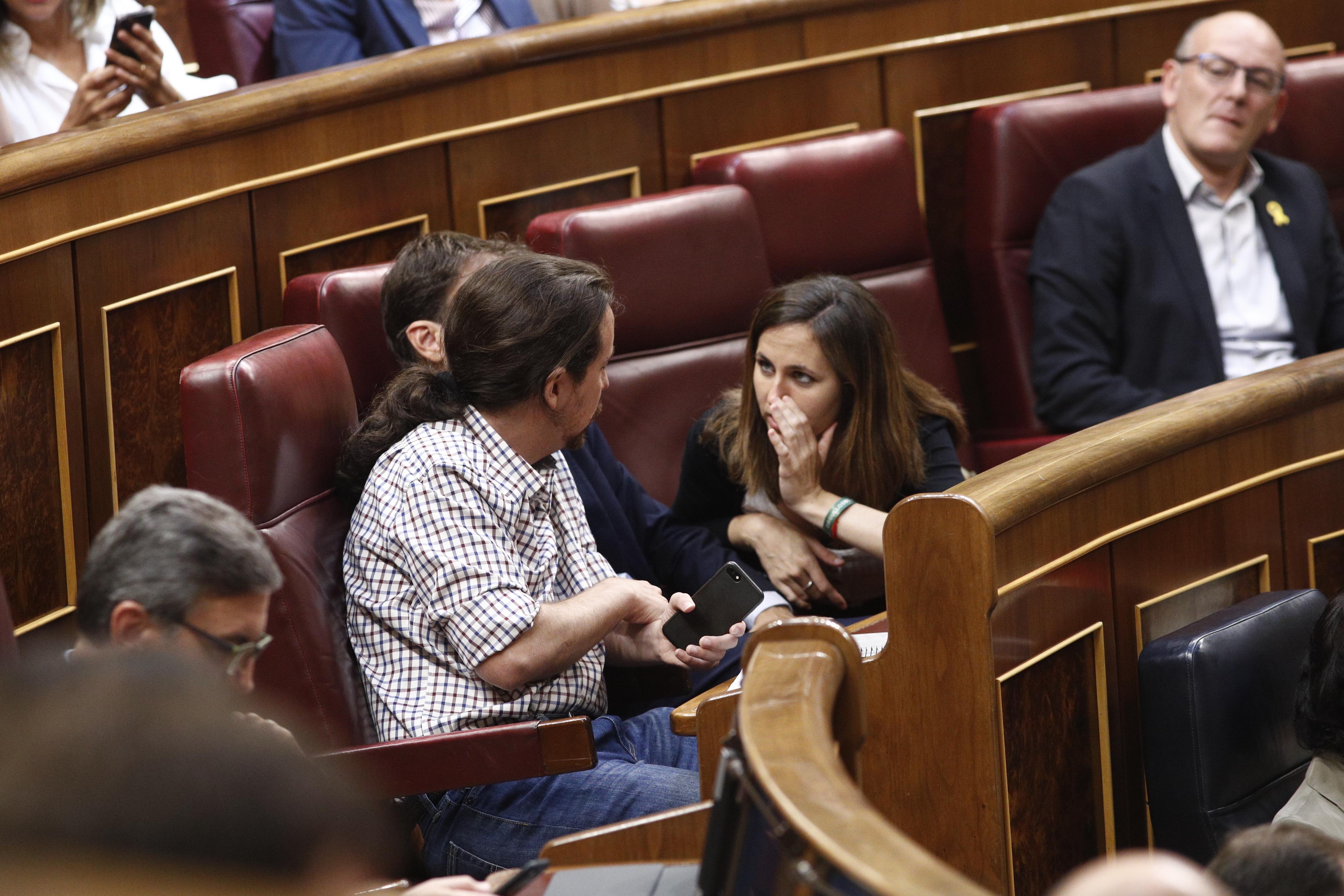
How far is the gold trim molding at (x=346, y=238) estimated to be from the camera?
6.25 feet

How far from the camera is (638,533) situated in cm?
183

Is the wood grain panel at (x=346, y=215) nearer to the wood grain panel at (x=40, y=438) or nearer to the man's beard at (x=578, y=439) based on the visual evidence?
the wood grain panel at (x=40, y=438)

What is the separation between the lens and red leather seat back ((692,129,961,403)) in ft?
7.38

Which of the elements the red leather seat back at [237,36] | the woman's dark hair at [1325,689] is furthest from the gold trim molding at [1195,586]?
the red leather seat back at [237,36]

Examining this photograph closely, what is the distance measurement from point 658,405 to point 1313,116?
1.31m

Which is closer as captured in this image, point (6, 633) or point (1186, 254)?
point (6, 633)

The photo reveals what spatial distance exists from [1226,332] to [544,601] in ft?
4.57

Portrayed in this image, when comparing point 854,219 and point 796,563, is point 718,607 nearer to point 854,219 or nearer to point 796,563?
point 796,563

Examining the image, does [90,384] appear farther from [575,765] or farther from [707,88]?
[707,88]

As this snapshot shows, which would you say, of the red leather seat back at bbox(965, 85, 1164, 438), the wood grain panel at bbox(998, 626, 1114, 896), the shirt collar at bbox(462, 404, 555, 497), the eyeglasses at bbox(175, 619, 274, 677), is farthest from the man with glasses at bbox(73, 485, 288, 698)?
the red leather seat back at bbox(965, 85, 1164, 438)

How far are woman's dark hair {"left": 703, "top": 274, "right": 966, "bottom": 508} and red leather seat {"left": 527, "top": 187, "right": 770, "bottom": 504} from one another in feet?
0.82

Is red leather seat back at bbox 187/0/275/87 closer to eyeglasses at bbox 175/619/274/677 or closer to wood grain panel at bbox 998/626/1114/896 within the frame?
wood grain panel at bbox 998/626/1114/896

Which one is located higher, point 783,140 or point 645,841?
point 783,140

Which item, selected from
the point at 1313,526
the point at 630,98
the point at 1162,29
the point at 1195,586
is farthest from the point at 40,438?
the point at 1162,29
